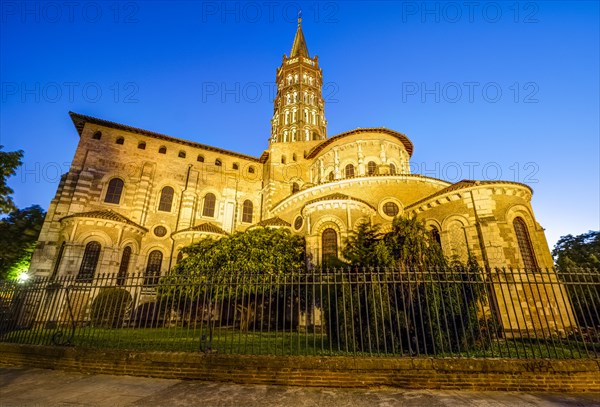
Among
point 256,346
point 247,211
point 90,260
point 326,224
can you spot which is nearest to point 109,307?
point 256,346

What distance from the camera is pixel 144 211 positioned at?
930 inches

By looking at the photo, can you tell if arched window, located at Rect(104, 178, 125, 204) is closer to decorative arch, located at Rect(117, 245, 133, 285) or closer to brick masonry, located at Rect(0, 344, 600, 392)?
decorative arch, located at Rect(117, 245, 133, 285)

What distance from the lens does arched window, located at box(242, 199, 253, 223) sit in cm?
2770

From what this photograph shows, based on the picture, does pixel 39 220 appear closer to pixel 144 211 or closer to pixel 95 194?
pixel 95 194

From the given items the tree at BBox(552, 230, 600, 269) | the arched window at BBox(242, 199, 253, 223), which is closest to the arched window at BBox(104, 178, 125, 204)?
the arched window at BBox(242, 199, 253, 223)

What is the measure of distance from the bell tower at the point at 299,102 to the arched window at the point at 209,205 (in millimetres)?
14514

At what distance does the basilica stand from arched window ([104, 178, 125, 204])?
7cm

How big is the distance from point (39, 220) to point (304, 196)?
30.8 meters

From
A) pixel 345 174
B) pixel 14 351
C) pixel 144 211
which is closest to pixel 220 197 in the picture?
pixel 144 211

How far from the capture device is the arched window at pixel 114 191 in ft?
76.7

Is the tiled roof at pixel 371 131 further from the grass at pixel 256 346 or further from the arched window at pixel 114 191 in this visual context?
the grass at pixel 256 346

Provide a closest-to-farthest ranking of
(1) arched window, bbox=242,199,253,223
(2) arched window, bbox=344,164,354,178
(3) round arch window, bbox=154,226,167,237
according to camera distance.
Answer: (3) round arch window, bbox=154,226,167,237, (2) arched window, bbox=344,164,354,178, (1) arched window, bbox=242,199,253,223

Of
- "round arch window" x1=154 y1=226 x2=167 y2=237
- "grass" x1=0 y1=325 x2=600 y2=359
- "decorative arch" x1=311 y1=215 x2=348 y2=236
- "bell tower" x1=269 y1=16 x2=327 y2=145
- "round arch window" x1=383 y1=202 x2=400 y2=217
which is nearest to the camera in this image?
"grass" x1=0 y1=325 x2=600 y2=359

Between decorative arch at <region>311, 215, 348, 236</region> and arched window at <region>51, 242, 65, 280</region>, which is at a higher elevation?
decorative arch at <region>311, 215, 348, 236</region>
